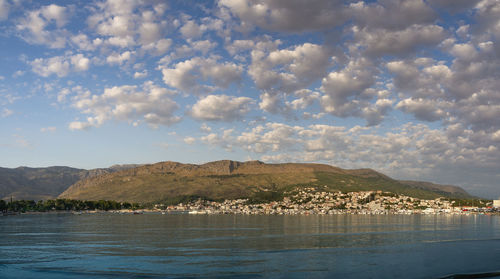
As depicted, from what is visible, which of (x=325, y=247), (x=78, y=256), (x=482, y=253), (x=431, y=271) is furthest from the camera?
(x=325, y=247)

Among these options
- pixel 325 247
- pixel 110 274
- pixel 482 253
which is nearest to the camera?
pixel 110 274

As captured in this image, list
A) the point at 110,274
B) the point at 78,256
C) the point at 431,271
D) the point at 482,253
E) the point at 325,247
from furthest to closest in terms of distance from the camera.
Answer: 1. the point at 325,247
2. the point at 482,253
3. the point at 78,256
4. the point at 431,271
5. the point at 110,274

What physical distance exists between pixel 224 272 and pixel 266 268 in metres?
4.76

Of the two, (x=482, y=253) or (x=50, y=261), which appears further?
(x=482, y=253)

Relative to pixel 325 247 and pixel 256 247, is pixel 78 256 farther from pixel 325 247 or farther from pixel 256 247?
pixel 325 247

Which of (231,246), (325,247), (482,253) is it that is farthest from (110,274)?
(482,253)

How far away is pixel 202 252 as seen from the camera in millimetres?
53031

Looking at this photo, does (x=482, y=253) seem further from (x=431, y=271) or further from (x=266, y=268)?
(x=266, y=268)

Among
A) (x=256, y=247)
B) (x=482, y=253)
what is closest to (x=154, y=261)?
(x=256, y=247)

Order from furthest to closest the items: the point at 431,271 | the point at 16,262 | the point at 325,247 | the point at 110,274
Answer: the point at 325,247
the point at 16,262
the point at 431,271
the point at 110,274

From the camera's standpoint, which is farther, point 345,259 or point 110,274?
point 345,259

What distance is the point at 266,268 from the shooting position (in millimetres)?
41062

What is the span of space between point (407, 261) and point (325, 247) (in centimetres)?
1411

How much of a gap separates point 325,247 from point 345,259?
11344 mm
